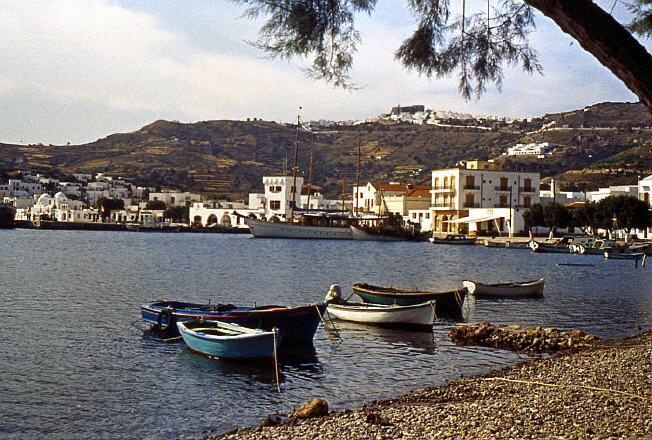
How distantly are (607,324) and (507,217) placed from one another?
5707cm

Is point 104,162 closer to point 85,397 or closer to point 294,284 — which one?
point 294,284

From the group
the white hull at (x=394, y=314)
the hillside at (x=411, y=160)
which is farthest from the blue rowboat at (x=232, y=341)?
the hillside at (x=411, y=160)

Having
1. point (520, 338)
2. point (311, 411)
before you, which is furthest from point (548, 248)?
point (311, 411)

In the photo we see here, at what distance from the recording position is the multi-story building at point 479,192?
8025 cm

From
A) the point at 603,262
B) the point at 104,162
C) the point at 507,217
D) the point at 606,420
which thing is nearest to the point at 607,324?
the point at 606,420

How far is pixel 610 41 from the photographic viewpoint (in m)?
5.05

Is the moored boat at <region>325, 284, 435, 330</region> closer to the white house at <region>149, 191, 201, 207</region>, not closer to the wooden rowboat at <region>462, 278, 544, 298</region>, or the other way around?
the wooden rowboat at <region>462, 278, 544, 298</region>

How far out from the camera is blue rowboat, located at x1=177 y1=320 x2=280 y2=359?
1358 cm

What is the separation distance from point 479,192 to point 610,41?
77.6 m

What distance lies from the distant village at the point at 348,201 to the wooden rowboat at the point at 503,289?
4941cm

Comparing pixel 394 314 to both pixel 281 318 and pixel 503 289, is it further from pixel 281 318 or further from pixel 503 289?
pixel 503 289

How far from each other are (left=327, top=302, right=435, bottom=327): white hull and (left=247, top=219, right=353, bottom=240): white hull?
66.8 meters

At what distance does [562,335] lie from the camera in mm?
16312

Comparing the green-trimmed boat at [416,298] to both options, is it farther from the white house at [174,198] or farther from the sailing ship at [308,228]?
the white house at [174,198]
